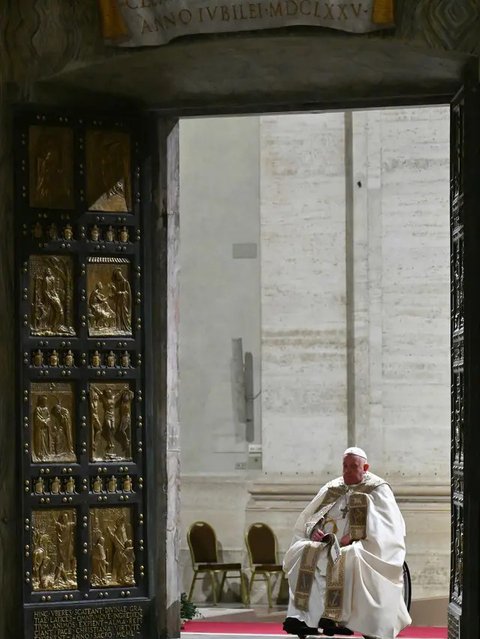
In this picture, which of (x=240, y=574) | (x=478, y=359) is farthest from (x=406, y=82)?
(x=240, y=574)

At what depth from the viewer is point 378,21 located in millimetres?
8242

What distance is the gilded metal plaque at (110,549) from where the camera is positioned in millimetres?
9117

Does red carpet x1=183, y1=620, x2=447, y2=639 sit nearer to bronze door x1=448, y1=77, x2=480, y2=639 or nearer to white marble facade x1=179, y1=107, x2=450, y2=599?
white marble facade x1=179, y1=107, x2=450, y2=599

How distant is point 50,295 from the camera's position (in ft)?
29.8

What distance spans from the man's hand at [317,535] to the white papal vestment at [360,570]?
0.04m

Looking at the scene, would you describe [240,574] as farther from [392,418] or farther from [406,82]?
[406,82]

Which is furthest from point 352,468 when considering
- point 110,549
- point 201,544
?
point 201,544

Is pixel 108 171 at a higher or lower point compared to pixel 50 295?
higher

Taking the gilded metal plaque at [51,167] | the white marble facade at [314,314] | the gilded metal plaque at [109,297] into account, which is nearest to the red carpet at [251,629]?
the white marble facade at [314,314]

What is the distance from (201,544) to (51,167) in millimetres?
7065

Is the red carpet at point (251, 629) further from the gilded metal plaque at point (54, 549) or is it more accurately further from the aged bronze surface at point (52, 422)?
the aged bronze surface at point (52, 422)

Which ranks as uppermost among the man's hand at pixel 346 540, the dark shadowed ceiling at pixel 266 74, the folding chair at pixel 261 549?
the dark shadowed ceiling at pixel 266 74

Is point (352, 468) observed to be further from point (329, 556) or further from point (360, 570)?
point (360, 570)

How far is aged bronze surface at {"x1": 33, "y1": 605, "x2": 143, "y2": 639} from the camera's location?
886 cm
